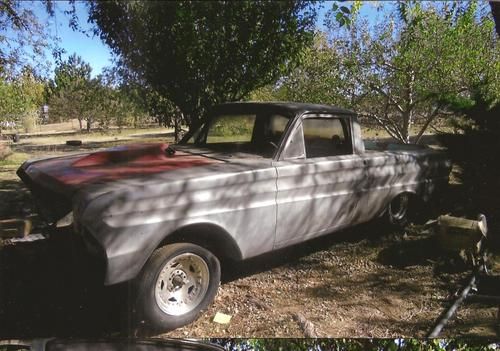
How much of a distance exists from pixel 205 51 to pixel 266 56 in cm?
25

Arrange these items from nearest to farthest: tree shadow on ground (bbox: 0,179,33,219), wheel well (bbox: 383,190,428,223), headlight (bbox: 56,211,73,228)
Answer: headlight (bbox: 56,211,73,228)
tree shadow on ground (bbox: 0,179,33,219)
wheel well (bbox: 383,190,428,223)

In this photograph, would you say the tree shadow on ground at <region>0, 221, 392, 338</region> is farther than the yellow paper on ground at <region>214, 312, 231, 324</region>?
No

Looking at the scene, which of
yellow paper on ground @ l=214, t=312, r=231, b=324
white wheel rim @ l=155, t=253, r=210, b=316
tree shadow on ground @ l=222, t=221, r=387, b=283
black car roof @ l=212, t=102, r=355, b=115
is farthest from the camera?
tree shadow on ground @ l=222, t=221, r=387, b=283

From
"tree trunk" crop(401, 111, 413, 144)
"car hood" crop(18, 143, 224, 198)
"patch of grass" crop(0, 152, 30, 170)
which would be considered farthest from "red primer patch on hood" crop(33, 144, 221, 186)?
"tree trunk" crop(401, 111, 413, 144)

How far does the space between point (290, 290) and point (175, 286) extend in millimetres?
600

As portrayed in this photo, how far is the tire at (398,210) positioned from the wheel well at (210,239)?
1.10m

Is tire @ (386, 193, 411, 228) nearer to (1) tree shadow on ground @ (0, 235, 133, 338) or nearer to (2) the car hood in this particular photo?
(2) the car hood

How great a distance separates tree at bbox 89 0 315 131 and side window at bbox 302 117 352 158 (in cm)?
51

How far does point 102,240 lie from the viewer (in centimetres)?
156

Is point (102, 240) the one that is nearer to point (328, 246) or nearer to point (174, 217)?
point (174, 217)

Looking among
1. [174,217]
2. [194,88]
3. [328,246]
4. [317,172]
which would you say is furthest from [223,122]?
[328,246]

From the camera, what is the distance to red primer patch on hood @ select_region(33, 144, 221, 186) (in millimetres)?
1563

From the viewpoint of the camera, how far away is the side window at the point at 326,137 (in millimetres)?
2109

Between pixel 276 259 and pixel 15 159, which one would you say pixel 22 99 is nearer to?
pixel 15 159
